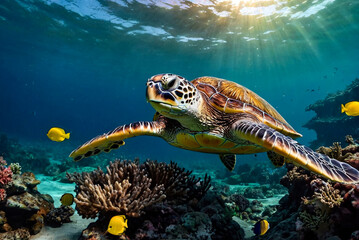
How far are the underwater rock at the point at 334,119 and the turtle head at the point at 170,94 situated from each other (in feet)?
44.2

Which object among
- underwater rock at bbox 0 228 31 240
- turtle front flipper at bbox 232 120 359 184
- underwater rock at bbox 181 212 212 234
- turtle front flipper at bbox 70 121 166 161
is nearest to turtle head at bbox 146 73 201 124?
turtle front flipper at bbox 70 121 166 161

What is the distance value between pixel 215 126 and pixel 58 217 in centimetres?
291

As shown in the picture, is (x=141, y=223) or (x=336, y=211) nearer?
(x=336, y=211)

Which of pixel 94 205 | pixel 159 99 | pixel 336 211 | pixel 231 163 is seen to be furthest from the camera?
pixel 231 163

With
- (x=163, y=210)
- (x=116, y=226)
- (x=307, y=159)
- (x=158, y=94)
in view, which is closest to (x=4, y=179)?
(x=116, y=226)

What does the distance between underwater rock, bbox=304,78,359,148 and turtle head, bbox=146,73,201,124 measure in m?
13.5

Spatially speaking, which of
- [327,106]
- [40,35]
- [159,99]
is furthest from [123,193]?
[40,35]

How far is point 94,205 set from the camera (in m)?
2.59

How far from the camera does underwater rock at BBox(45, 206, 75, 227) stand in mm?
3207

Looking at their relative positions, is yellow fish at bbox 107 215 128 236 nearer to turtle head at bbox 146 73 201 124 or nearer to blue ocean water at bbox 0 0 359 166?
turtle head at bbox 146 73 201 124

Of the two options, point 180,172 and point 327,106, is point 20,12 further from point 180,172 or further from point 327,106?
point 327,106

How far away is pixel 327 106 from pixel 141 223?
16.4 m

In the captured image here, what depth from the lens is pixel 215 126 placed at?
3268 millimetres

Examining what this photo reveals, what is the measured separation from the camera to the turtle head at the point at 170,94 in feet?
7.79
